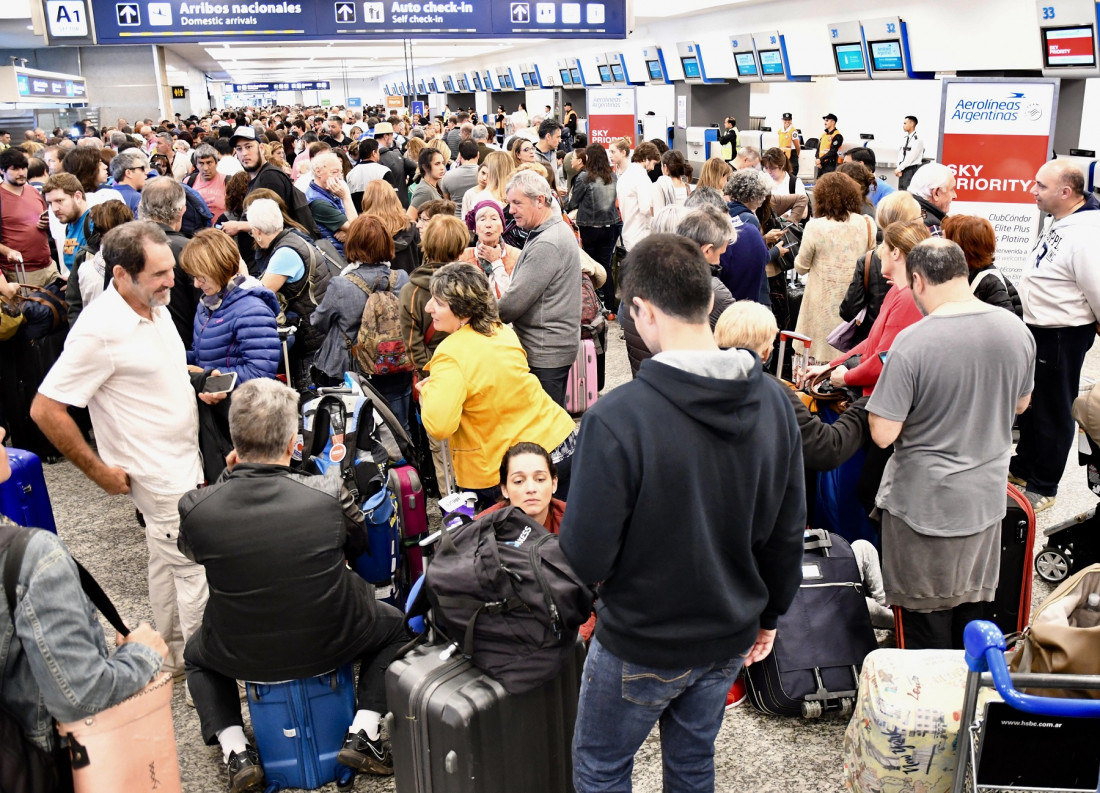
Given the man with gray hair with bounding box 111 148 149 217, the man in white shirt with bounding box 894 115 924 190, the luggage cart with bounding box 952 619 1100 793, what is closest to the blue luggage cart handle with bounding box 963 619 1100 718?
the luggage cart with bounding box 952 619 1100 793

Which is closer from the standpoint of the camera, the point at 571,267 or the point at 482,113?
the point at 571,267

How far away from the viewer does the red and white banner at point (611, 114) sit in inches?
520

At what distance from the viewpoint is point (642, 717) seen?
2006mm

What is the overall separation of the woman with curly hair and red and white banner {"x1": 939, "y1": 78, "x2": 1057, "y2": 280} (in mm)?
1854

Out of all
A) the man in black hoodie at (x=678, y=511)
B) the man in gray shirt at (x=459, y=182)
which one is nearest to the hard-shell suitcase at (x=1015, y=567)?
the man in black hoodie at (x=678, y=511)

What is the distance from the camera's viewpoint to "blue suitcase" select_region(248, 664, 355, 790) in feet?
9.23

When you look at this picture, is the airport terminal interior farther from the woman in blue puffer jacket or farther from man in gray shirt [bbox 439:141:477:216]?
man in gray shirt [bbox 439:141:477:216]

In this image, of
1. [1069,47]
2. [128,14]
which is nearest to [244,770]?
[1069,47]

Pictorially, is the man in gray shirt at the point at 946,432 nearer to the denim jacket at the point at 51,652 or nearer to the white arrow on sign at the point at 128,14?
the denim jacket at the point at 51,652

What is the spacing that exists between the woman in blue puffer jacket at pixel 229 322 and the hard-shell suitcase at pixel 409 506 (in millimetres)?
676

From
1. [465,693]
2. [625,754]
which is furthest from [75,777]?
[625,754]

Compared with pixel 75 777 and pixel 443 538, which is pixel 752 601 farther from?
pixel 75 777

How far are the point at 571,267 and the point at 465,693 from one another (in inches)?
91.1

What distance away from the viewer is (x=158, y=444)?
3.16 meters
